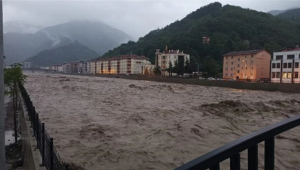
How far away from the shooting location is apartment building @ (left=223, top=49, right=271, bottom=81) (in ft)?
199

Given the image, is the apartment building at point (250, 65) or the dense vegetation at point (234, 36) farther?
the dense vegetation at point (234, 36)

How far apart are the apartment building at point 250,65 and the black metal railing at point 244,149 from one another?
61.4m

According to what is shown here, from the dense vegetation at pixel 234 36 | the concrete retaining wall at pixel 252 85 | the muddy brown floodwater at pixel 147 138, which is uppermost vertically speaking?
the dense vegetation at pixel 234 36

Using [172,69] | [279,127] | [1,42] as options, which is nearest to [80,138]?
[1,42]

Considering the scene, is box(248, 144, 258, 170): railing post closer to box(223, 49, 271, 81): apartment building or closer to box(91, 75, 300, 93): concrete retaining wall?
box(91, 75, 300, 93): concrete retaining wall

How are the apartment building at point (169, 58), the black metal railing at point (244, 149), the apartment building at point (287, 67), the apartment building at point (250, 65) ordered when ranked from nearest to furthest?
1. the black metal railing at point (244, 149)
2. the apartment building at point (287, 67)
3. the apartment building at point (250, 65)
4. the apartment building at point (169, 58)

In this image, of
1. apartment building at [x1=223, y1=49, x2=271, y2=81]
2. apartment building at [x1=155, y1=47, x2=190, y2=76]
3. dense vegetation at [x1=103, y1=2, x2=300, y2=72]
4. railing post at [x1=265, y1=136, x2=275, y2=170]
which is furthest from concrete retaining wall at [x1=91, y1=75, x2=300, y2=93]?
railing post at [x1=265, y1=136, x2=275, y2=170]

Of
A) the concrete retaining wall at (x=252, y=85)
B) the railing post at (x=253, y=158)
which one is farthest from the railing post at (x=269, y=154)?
the concrete retaining wall at (x=252, y=85)

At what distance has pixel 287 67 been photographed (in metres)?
49.2

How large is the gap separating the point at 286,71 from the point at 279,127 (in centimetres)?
5386

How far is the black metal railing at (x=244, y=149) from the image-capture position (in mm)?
1409

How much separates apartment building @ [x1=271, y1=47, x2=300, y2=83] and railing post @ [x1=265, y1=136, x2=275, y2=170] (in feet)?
168

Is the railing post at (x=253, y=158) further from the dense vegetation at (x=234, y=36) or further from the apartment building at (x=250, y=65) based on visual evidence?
the dense vegetation at (x=234, y=36)

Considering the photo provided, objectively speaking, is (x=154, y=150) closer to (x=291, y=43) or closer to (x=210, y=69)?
(x=210, y=69)
